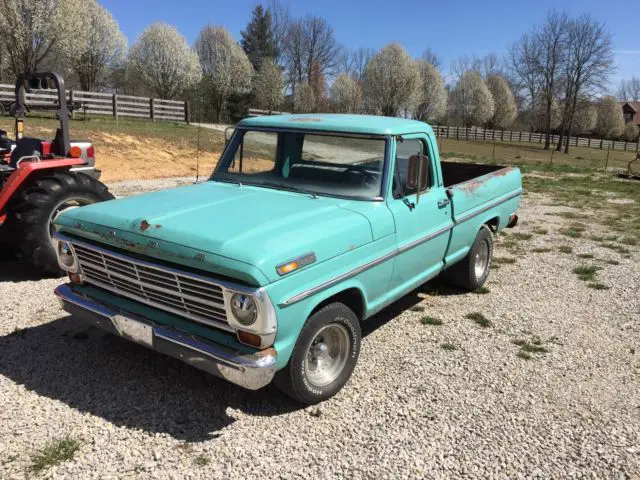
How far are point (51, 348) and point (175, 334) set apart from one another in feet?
5.36

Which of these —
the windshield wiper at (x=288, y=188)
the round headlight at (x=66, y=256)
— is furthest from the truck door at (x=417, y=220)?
the round headlight at (x=66, y=256)

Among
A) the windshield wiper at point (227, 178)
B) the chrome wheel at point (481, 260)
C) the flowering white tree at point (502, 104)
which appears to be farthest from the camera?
the flowering white tree at point (502, 104)

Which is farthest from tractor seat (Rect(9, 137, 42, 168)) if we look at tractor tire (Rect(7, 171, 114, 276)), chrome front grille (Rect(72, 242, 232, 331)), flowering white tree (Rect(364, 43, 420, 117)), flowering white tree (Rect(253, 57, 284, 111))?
flowering white tree (Rect(364, 43, 420, 117))

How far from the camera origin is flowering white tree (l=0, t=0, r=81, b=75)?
28.2 meters

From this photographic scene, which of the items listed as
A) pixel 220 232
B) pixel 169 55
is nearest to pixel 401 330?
pixel 220 232

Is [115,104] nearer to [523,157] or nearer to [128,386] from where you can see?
[523,157]

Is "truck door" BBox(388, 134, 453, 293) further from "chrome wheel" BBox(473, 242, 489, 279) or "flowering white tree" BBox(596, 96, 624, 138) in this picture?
"flowering white tree" BBox(596, 96, 624, 138)

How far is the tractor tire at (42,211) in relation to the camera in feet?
16.8

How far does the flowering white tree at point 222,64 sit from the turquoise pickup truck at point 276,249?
48480 millimetres

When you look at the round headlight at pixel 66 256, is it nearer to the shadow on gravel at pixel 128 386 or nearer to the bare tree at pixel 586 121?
the shadow on gravel at pixel 128 386

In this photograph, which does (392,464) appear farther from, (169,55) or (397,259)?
(169,55)

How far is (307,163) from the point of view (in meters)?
4.37

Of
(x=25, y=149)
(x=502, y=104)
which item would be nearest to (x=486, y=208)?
(x=25, y=149)

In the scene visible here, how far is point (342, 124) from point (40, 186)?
10.6ft
